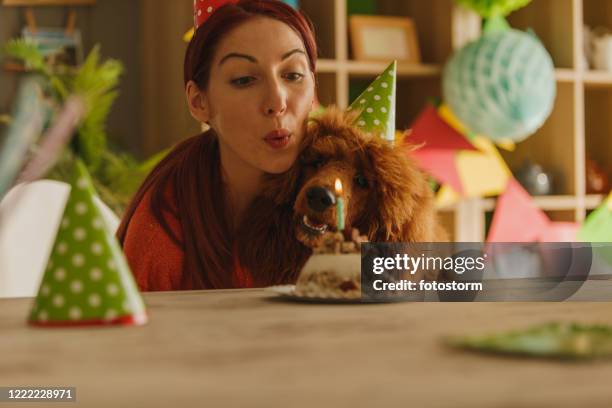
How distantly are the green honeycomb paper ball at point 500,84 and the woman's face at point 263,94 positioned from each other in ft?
5.67

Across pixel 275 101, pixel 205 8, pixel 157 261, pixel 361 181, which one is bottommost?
pixel 157 261

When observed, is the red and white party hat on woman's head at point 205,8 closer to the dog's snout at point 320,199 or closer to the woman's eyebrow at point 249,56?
the woman's eyebrow at point 249,56

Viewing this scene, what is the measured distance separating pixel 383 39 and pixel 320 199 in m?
2.12

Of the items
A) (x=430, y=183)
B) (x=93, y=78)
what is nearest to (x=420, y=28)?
(x=93, y=78)

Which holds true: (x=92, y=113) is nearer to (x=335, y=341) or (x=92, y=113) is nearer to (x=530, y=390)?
(x=335, y=341)

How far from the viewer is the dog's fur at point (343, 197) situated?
1.13 m

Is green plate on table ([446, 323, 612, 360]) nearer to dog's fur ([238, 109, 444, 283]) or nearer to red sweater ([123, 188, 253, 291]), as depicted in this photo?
dog's fur ([238, 109, 444, 283])

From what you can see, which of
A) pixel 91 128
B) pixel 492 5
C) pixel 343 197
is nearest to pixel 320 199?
pixel 343 197

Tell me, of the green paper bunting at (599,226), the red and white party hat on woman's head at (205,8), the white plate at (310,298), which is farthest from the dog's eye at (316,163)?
the green paper bunting at (599,226)

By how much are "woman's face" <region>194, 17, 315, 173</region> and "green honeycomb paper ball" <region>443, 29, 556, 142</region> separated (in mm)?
1728

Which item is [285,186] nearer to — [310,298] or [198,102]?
[198,102]

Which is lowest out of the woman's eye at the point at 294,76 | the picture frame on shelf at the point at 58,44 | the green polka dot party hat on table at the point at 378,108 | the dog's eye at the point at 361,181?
the dog's eye at the point at 361,181

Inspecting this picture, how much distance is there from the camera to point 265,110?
1.19 meters

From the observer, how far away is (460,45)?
10.2 ft
